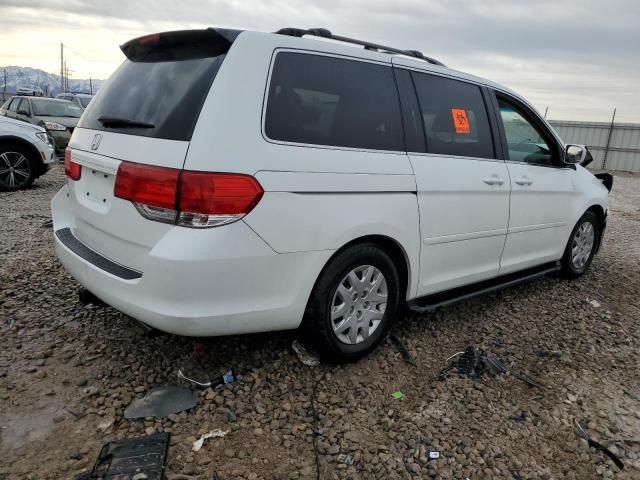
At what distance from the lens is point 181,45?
2623 millimetres

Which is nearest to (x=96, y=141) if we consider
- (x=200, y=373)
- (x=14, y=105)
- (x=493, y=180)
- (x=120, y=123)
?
(x=120, y=123)

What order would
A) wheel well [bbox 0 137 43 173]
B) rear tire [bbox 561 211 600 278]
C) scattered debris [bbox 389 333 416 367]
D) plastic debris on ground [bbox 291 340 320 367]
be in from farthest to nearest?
wheel well [bbox 0 137 43 173] → rear tire [bbox 561 211 600 278] → scattered debris [bbox 389 333 416 367] → plastic debris on ground [bbox 291 340 320 367]

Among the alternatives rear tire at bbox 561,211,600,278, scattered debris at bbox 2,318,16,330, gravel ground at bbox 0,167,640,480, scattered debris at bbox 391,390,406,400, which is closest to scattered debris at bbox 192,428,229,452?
gravel ground at bbox 0,167,640,480

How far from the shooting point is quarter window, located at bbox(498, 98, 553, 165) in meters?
3.92

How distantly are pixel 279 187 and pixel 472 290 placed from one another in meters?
Result: 1.99

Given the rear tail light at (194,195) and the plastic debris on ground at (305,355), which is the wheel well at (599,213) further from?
the rear tail light at (194,195)

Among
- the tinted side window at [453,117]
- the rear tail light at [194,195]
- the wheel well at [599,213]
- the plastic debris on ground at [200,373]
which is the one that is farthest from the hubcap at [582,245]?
the rear tail light at [194,195]

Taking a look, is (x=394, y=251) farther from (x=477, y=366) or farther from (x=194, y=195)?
(x=194, y=195)

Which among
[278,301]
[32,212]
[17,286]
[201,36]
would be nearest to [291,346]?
[278,301]

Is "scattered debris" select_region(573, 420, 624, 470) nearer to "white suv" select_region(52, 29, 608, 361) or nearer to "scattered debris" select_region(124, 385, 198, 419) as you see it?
"white suv" select_region(52, 29, 608, 361)

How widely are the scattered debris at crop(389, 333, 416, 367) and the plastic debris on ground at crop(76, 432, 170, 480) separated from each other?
5.10 ft

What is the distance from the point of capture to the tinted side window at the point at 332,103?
8.23 ft

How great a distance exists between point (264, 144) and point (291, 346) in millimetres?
1395

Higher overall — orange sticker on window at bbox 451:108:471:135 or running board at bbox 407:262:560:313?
orange sticker on window at bbox 451:108:471:135
